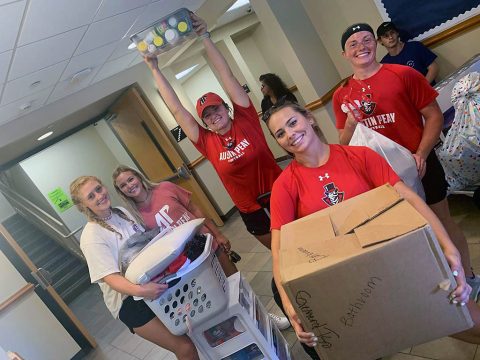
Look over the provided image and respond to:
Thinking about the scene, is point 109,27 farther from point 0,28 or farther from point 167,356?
point 167,356

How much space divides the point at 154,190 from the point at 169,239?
0.78 meters

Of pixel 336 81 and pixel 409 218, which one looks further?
pixel 336 81

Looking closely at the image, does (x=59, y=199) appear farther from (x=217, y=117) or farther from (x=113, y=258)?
(x=217, y=117)

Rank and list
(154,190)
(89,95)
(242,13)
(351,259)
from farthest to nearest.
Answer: (242,13), (89,95), (154,190), (351,259)

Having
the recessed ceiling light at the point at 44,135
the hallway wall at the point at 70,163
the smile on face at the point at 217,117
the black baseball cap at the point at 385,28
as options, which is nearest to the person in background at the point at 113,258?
the smile on face at the point at 217,117

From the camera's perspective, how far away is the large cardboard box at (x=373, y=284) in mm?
823

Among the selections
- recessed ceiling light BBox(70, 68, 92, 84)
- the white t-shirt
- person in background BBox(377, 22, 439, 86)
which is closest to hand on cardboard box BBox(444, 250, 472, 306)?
the white t-shirt

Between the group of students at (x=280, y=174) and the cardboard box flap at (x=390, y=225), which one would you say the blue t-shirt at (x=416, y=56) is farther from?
the cardboard box flap at (x=390, y=225)

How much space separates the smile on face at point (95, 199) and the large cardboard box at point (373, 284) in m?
1.11

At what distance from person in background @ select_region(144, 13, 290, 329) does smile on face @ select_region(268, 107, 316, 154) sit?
52 centimetres

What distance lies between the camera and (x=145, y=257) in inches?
53.8

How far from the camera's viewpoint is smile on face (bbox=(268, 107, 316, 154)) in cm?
125

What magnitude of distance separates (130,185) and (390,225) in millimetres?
1514

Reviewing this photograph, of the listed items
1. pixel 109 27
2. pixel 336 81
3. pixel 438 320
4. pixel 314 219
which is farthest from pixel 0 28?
pixel 336 81
